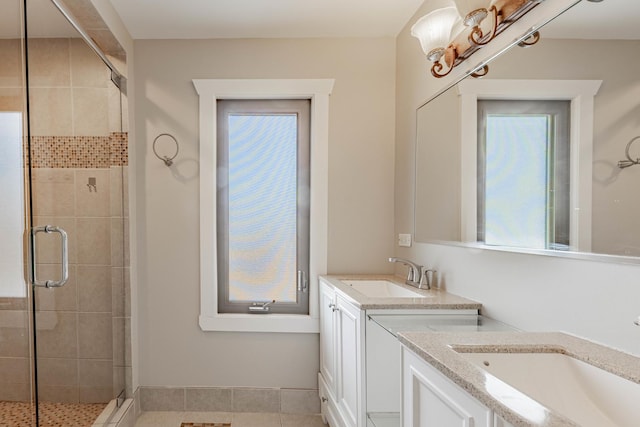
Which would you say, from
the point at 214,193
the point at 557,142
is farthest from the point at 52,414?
the point at 557,142

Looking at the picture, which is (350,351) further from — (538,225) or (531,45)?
(531,45)

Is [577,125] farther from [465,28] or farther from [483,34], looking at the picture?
[465,28]

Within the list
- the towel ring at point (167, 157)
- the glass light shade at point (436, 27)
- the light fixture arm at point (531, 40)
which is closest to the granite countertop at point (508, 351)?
the light fixture arm at point (531, 40)

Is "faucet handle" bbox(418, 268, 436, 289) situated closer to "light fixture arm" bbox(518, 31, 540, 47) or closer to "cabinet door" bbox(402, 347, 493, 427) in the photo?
"cabinet door" bbox(402, 347, 493, 427)

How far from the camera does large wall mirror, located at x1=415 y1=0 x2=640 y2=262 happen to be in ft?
3.43

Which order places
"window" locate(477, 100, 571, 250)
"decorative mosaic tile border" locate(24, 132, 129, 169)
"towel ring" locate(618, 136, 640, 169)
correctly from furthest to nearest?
"decorative mosaic tile border" locate(24, 132, 129, 169) < "window" locate(477, 100, 571, 250) < "towel ring" locate(618, 136, 640, 169)

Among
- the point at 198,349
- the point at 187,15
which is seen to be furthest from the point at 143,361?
the point at 187,15

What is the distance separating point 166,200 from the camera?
279cm

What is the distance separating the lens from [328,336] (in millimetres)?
2484

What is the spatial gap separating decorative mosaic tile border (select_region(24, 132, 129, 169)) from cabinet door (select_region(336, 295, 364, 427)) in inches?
60.6

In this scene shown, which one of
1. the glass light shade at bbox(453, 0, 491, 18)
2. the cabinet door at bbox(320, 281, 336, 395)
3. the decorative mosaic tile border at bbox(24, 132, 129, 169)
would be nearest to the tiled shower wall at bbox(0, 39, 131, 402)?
the decorative mosaic tile border at bbox(24, 132, 129, 169)

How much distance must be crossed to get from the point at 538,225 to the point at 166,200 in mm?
2268

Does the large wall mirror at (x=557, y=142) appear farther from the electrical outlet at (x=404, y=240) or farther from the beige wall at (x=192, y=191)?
the beige wall at (x=192, y=191)

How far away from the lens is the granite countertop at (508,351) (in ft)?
2.35
